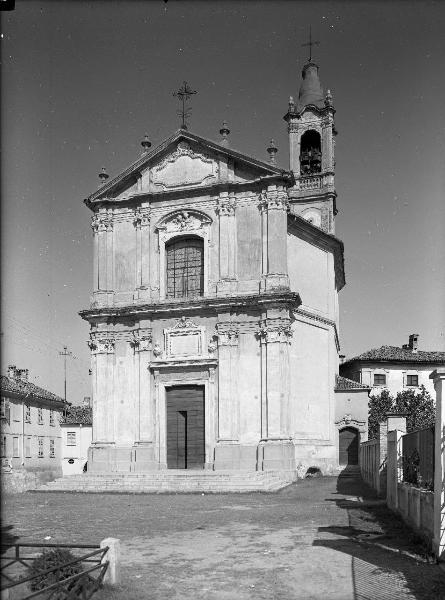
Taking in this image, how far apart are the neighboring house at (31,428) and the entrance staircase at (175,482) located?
13930 millimetres

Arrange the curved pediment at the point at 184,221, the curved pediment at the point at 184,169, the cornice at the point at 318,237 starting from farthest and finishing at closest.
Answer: the cornice at the point at 318,237
the curved pediment at the point at 184,169
the curved pediment at the point at 184,221

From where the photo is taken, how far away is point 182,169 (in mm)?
32562

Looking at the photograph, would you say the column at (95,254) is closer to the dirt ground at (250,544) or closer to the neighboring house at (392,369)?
the dirt ground at (250,544)

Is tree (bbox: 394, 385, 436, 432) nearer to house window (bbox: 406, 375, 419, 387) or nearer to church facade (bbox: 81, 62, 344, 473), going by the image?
house window (bbox: 406, 375, 419, 387)

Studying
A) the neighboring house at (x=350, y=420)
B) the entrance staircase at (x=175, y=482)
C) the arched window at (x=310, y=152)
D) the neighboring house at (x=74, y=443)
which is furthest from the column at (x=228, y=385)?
the neighboring house at (x=74, y=443)

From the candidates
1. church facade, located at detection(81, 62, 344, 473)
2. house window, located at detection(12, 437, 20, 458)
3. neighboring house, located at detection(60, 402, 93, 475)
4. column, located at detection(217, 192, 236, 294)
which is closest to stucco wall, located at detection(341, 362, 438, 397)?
neighboring house, located at detection(60, 402, 93, 475)

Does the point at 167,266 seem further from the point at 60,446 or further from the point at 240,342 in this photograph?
the point at 60,446

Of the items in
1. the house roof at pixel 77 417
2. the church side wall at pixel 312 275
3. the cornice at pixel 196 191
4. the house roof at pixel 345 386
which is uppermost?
the cornice at pixel 196 191

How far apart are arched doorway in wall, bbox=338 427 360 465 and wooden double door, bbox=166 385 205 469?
378 inches

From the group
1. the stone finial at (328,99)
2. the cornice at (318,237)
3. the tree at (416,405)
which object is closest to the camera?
the cornice at (318,237)

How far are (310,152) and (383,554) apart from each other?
128ft

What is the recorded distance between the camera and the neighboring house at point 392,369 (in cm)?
5759

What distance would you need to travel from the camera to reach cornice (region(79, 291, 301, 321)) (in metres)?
29.7

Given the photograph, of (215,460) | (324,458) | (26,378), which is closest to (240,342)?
(215,460)
